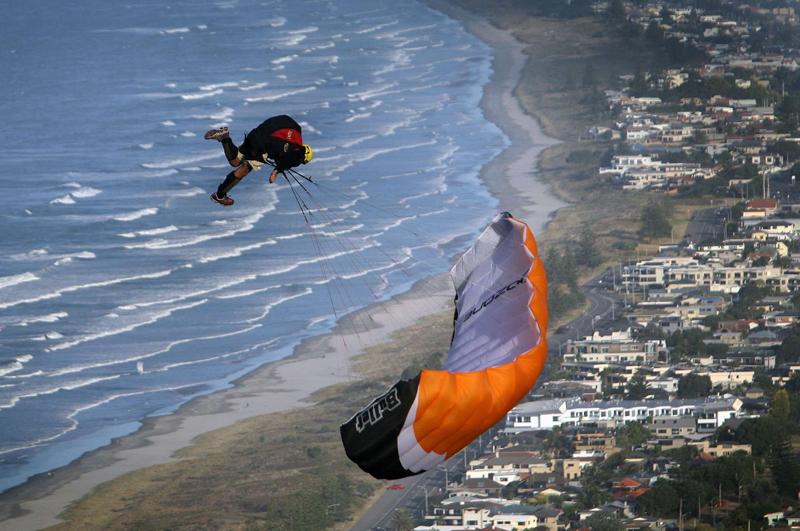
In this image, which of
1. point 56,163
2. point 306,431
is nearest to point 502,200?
point 56,163

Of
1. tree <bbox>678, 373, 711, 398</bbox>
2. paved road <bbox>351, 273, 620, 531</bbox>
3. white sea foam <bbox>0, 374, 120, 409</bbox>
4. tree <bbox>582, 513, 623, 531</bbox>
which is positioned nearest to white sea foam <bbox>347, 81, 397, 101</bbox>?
white sea foam <bbox>0, 374, 120, 409</bbox>

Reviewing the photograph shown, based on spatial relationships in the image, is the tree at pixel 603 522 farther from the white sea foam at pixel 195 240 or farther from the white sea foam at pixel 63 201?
the white sea foam at pixel 63 201

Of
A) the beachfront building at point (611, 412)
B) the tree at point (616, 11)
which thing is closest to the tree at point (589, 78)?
the tree at point (616, 11)

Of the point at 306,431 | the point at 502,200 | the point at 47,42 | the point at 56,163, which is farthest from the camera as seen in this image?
the point at 47,42

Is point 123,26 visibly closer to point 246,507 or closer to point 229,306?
point 229,306

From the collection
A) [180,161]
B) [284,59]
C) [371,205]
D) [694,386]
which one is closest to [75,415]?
[694,386]

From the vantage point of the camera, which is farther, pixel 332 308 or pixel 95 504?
pixel 332 308
